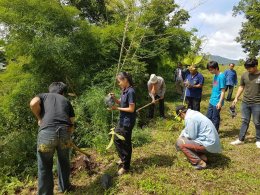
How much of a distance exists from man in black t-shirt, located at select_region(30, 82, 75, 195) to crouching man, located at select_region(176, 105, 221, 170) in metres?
2.04

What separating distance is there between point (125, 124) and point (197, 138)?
1350mm

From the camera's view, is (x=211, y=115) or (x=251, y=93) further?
(x=211, y=115)

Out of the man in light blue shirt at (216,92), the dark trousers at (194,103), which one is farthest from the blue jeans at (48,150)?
the dark trousers at (194,103)

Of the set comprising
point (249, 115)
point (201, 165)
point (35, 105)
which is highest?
point (35, 105)

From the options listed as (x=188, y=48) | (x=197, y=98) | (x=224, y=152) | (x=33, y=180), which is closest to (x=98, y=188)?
(x=33, y=180)

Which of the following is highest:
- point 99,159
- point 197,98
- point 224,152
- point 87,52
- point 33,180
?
point 87,52

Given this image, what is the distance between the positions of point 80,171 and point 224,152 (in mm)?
2949

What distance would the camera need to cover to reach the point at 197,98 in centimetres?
716

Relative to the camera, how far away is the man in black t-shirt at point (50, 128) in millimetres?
4355

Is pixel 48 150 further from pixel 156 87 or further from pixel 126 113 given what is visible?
pixel 156 87

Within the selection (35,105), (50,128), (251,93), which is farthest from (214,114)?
(35,105)

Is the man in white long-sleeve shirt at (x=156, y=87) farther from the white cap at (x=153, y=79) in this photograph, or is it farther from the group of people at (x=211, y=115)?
the group of people at (x=211, y=115)

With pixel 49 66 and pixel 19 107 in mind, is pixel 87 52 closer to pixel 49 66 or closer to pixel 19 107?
pixel 49 66

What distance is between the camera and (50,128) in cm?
436
